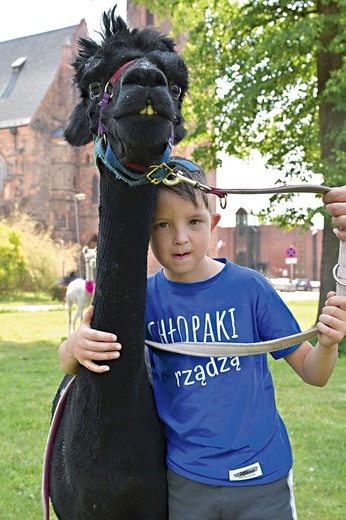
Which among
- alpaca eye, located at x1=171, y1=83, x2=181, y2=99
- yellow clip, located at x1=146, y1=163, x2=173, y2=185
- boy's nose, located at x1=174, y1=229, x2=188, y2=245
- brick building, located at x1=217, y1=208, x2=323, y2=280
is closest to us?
yellow clip, located at x1=146, y1=163, x2=173, y2=185

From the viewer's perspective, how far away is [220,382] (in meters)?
2.00

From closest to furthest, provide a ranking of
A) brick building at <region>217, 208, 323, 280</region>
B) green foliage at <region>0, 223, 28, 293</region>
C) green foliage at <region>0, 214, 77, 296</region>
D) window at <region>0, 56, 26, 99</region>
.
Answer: green foliage at <region>0, 223, 28, 293</region> → green foliage at <region>0, 214, 77, 296</region> → window at <region>0, 56, 26, 99</region> → brick building at <region>217, 208, 323, 280</region>

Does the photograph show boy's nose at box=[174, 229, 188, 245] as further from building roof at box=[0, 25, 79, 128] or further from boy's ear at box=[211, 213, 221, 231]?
building roof at box=[0, 25, 79, 128]

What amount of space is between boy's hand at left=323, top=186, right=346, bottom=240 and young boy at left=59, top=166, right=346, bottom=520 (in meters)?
0.22

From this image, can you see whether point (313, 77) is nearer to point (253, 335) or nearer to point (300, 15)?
point (300, 15)

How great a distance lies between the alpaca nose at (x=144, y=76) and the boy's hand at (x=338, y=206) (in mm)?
674

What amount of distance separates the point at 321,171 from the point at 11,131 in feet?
128

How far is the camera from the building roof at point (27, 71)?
154 feet

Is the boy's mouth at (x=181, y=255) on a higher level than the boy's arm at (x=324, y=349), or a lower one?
higher

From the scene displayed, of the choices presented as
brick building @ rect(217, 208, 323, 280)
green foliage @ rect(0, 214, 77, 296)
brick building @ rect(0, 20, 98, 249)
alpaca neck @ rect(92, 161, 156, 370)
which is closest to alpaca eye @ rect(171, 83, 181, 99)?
alpaca neck @ rect(92, 161, 156, 370)

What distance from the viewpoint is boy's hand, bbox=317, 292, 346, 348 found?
1.82m

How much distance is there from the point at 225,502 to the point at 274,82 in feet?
35.7

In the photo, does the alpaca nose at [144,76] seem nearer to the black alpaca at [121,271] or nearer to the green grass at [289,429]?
the black alpaca at [121,271]

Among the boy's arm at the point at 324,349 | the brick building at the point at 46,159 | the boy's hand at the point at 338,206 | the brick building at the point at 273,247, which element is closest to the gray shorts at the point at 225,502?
the boy's arm at the point at 324,349
